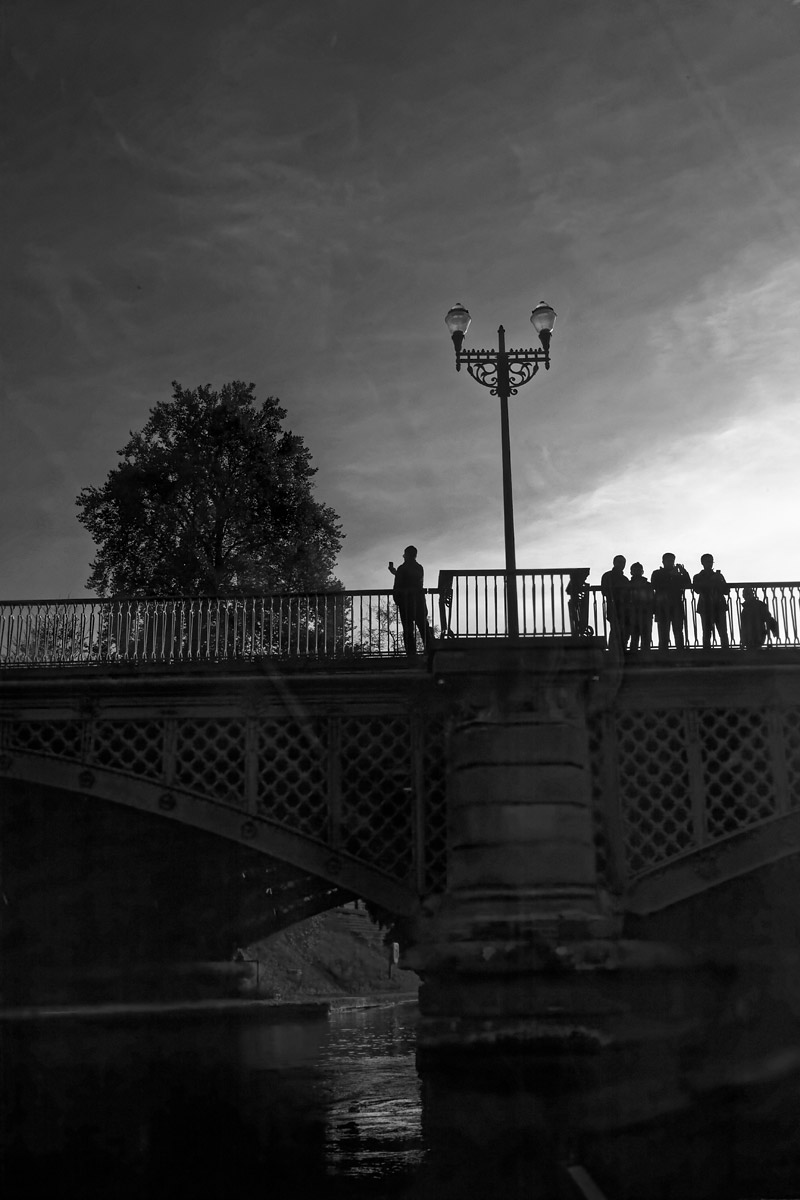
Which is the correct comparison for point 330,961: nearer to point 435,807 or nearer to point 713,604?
point 435,807

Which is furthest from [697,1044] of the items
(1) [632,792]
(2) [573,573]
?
(2) [573,573]

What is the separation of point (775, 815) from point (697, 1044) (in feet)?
15.7

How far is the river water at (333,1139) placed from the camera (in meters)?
8.84

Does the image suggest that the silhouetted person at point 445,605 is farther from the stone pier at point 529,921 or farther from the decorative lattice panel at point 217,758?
the decorative lattice panel at point 217,758

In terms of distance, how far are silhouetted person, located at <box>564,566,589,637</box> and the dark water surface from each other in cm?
662

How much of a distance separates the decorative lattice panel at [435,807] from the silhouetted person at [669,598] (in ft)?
11.7

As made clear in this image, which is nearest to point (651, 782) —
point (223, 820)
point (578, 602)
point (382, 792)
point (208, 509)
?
point (578, 602)


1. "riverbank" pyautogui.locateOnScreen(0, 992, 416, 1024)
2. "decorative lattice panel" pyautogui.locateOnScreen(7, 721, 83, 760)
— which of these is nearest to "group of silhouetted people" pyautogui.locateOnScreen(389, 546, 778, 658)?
"decorative lattice panel" pyautogui.locateOnScreen(7, 721, 83, 760)

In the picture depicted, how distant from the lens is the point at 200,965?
26.8 metres

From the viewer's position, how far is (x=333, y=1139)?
11.0 meters

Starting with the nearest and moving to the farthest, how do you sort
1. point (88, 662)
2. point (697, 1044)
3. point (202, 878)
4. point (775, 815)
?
1. point (775, 815)
2. point (88, 662)
3. point (697, 1044)
4. point (202, 878)

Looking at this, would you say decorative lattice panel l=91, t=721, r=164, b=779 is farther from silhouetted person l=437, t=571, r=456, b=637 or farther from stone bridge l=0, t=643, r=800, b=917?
silhouetted person l=437, t=571, r=456, b=637

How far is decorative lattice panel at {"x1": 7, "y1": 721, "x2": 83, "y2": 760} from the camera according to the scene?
58.4 feet

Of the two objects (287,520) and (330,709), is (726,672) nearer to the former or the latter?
(330,709)
